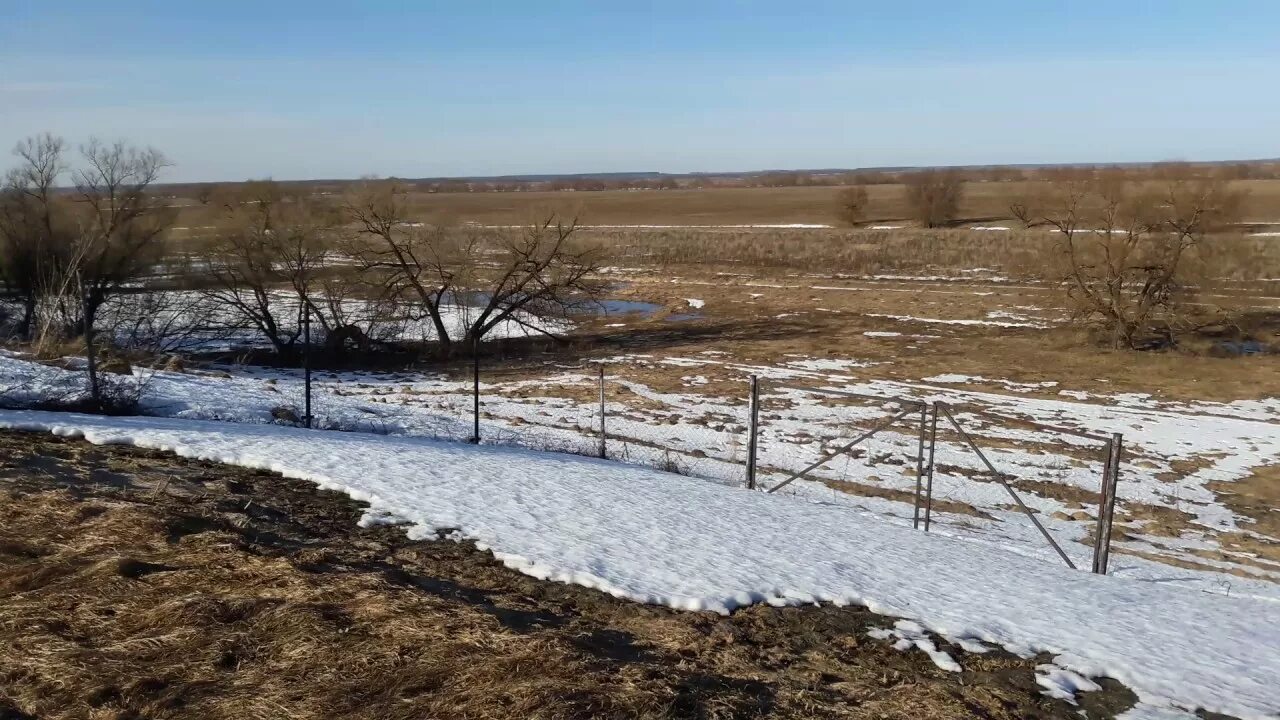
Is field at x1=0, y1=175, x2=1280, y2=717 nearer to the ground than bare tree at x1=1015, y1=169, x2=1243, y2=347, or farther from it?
nearer to the ground

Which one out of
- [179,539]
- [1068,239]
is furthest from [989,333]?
[179,539]

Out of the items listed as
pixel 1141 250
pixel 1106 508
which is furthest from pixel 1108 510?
pixel 1141 250

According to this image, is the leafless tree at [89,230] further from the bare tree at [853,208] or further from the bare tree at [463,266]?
the bare tree at [853,208]

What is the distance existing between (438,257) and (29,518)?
76.2ft

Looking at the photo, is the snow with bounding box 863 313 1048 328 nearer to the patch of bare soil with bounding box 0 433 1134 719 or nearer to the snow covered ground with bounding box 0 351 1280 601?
the snow covered ground with bounding box 0 351 1280 601

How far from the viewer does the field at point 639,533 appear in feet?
17.2

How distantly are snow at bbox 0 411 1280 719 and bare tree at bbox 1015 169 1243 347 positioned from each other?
741 inches

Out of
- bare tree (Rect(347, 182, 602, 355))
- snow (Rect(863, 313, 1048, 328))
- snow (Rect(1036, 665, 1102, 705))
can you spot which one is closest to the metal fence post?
snow (Rect(1036, 665, 1102, 705))

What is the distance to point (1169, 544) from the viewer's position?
36.2ft

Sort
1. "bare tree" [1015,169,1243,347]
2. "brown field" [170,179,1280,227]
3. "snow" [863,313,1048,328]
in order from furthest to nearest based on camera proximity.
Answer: "brown field" [170,179,1280,227], "snow" [863,313,1048,328], "bare tree" [1015,169,1243,347]

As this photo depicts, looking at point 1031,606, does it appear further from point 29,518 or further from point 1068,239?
point 1068,239

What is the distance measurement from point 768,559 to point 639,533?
3.59 ft

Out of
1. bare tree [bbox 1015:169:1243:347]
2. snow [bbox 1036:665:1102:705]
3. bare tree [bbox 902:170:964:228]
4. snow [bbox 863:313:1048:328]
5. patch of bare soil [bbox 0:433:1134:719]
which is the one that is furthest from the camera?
bare tree [bbox 902:170:964:228]

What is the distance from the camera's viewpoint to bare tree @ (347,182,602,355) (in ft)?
97.1
